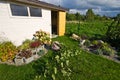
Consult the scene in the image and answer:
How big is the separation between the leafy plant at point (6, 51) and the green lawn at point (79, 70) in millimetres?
575

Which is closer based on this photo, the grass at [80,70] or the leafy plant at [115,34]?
the grass at [80,70]

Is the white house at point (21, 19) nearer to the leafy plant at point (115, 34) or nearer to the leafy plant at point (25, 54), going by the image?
the leafy plant at point (25, 54)

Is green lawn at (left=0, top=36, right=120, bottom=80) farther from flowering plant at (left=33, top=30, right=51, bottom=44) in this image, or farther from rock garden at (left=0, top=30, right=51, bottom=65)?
flowering plant at (left=33, top=30, right=51, bottom=44)

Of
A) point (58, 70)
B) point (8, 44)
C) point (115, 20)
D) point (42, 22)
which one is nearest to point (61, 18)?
point (42, 22)

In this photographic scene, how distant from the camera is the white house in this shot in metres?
7.75

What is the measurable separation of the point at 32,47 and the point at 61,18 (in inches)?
269

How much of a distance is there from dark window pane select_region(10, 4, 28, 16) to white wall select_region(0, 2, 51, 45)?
10.6 inches

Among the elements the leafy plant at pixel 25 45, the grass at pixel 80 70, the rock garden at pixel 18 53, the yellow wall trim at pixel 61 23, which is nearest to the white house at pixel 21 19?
the leafy plant at pixel 25 45

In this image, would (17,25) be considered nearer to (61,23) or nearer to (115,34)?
(61,23)

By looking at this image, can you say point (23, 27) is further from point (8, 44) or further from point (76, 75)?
point (76, 75)

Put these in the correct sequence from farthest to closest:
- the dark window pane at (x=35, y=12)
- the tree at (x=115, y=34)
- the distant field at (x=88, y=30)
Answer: the distant field at (x=88, y=30), the tree at (x=115, y=34), the dark window pane at (x=35, y=12)

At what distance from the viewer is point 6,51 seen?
7.25 m

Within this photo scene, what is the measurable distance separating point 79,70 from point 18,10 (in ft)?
18.8

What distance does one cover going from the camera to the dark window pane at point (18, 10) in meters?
8.17
